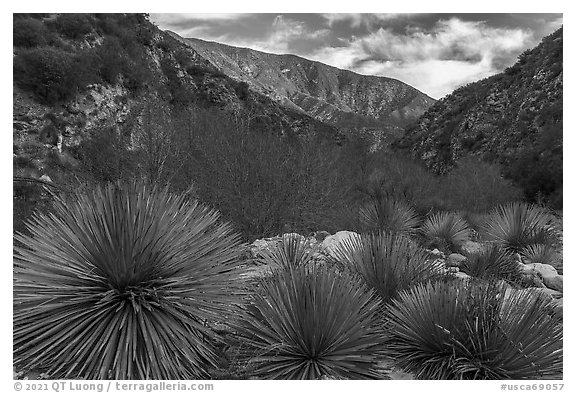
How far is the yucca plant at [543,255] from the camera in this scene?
9.41 metres

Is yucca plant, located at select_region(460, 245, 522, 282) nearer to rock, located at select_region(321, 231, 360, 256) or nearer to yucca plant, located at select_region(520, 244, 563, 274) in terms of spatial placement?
rock, located at select_region(321, 231, 360, 256)

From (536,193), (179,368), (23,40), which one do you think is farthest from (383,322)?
(23,40)

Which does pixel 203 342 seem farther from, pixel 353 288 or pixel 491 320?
pixel 491 320

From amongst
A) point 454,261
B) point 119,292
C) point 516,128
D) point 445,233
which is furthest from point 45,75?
point 516,128

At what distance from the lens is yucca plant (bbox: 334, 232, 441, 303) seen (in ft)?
14.3

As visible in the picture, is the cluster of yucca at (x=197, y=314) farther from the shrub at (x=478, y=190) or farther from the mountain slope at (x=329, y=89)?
the mountain slope at (x=329, y=89)

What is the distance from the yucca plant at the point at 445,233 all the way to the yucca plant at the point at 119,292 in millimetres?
9977

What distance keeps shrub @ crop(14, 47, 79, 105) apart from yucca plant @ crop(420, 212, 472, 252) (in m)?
23.4

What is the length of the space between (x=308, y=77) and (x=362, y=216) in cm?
12874

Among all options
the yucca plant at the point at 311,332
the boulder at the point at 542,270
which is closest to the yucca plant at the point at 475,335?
the yucca plant at the point at 311,332

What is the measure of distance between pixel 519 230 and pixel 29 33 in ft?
102

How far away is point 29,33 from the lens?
26.9 metres

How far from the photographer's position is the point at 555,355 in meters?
3.20

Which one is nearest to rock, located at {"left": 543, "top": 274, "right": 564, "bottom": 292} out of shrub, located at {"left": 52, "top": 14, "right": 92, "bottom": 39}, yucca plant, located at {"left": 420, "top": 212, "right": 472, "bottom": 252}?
yucca plant, located at {"left": 420, "top": 212, "right": 472, "bottom": 252}
